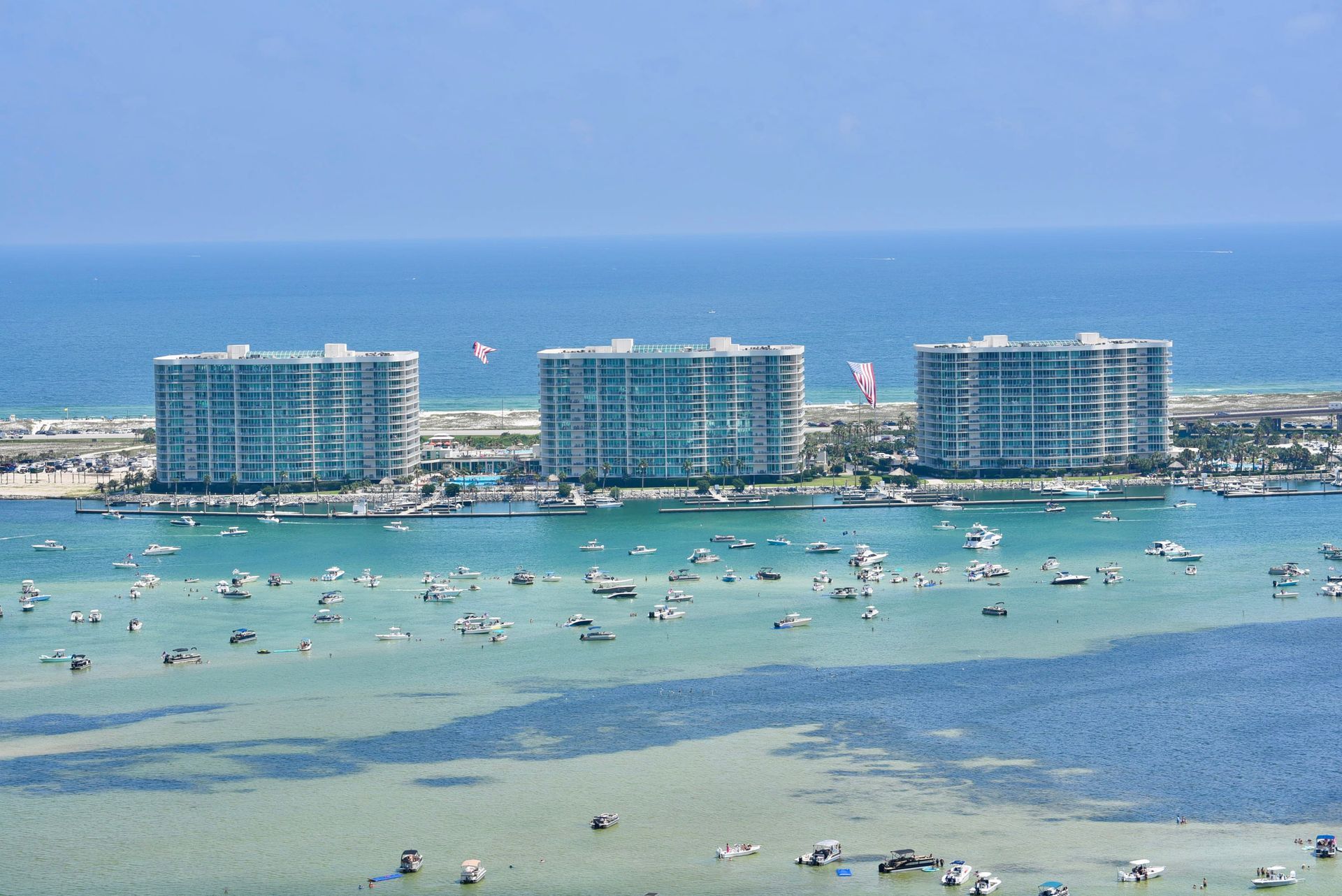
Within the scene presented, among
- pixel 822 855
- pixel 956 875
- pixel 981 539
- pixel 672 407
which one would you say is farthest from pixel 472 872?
pixel 672 407

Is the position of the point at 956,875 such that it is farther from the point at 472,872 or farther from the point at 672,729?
the point at 672,729

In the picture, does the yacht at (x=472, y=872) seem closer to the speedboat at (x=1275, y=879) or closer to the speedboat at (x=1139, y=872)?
the speedboat at (x=1139, y=872)

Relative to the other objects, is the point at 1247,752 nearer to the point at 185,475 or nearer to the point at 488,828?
the point at 488,828

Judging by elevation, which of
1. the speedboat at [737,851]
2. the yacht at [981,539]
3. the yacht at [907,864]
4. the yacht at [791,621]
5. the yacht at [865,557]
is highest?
the yacht at [981,539]

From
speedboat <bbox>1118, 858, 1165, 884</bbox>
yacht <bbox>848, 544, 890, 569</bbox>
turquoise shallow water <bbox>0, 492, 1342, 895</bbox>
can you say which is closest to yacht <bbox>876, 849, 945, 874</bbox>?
turquoise shallow water <bbox>0, 492, 1342, 895</bbox>

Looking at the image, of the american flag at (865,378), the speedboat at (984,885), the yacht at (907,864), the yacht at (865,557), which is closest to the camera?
the speedboat at (984,885)

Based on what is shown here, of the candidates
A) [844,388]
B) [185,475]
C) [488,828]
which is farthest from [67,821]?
[844,388]

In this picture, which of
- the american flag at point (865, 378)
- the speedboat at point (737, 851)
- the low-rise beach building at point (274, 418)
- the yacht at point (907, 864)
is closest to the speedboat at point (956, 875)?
the yacht at point (907, 864)
